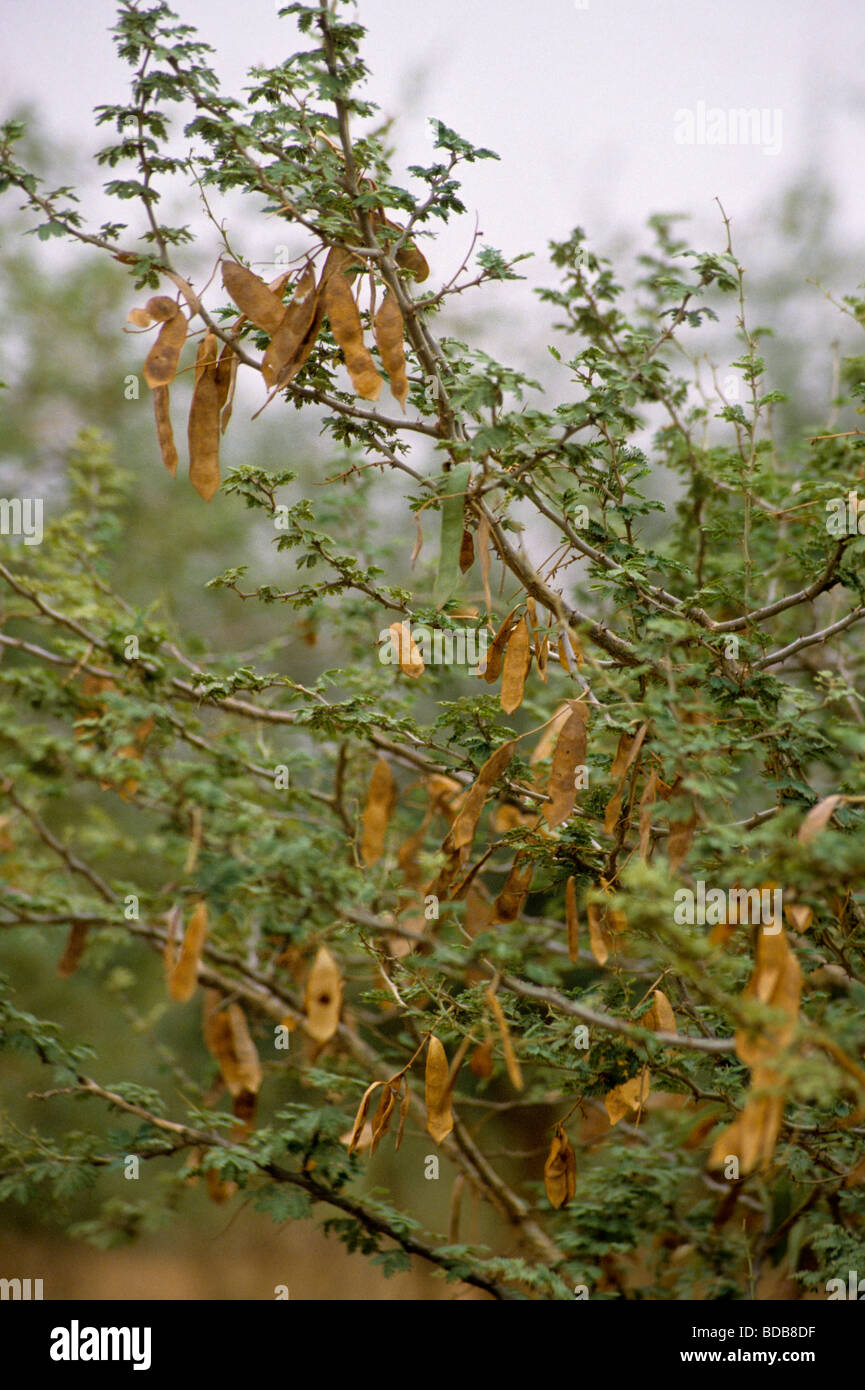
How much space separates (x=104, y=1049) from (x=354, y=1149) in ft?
11.1

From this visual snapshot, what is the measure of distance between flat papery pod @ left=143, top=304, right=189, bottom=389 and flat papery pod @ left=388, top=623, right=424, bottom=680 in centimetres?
55

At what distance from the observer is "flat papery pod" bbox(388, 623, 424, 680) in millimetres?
1870

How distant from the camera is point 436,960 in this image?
1.76 meters

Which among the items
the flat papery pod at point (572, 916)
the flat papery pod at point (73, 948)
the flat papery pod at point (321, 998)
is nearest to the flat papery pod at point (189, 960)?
the flat papery pod at point (321, 998)

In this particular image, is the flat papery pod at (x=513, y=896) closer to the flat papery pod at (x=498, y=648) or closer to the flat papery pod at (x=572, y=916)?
the flat papery pod at (x=572, y=916)

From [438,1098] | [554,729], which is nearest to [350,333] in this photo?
[554,729]

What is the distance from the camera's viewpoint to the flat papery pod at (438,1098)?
1.74 meters

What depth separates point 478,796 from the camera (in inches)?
67.4

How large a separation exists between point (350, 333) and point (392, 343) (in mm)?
64

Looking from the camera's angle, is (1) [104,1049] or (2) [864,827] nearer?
(2) [864,827]

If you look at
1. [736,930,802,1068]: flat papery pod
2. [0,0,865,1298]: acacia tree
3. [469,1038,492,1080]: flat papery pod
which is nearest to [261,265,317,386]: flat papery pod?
[0,0,865,1298]: acacia tree

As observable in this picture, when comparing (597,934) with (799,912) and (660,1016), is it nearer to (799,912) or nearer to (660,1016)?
(660,1016)
